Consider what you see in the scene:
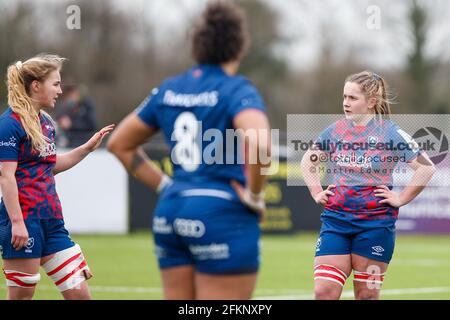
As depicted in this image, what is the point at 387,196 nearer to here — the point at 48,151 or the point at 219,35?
the point at 219,35

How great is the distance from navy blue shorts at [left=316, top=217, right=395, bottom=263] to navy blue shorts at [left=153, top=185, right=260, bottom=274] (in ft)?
6.45

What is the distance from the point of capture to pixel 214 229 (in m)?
4.52

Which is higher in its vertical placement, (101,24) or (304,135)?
(101,24)

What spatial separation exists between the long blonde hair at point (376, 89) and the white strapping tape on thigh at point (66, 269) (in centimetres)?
252

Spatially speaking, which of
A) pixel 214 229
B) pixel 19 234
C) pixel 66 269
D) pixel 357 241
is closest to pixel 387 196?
pixel 357 241

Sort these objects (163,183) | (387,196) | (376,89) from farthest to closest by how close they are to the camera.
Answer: (376,89) → (387,196) → (163,183)

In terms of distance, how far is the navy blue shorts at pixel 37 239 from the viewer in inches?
238

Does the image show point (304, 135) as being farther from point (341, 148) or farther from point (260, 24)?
point (260, 24)

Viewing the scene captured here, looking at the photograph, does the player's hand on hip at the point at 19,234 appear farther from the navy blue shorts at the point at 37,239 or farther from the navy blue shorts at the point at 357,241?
the navy blue shorts at the point at 357,241

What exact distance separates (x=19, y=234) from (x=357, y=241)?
2.51 meters

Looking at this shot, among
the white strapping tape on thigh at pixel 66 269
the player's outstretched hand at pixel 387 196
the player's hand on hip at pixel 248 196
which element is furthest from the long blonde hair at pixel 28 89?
the player's outstretched hand at pixel 387 196
